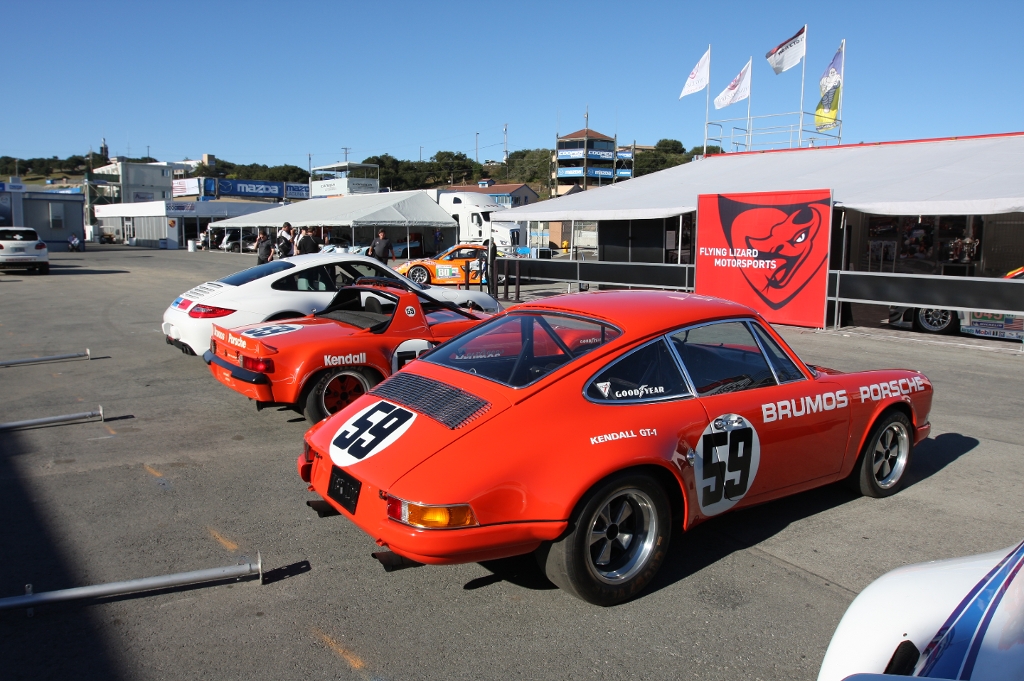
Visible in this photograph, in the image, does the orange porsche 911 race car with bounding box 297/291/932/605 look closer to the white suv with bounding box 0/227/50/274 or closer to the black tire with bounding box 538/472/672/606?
the black tire with bounding box 538/472/672/606

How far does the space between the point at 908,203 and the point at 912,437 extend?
9.88 metres

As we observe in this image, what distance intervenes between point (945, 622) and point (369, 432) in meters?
2.61

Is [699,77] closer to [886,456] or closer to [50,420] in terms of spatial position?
[886,456]

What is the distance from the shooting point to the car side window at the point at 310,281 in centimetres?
959

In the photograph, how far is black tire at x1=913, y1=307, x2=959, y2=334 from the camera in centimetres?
1337

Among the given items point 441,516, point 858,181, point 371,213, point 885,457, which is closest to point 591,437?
point 441,516

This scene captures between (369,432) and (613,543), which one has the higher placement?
(369,432)

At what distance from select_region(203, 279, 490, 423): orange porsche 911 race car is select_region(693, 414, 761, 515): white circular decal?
3.52 metres

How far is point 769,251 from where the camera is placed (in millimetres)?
14758

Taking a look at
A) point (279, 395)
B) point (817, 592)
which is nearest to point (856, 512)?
point (817, 592)

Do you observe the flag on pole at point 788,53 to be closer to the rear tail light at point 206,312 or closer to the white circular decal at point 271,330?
the rear tail light at point 206,312

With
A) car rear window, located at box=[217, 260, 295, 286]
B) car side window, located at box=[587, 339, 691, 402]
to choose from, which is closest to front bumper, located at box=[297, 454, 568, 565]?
car side window, located at box=[587, 339, 691, 402]

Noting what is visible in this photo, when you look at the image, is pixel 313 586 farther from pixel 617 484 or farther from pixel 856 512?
pixel 856 512

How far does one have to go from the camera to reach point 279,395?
619 cm
